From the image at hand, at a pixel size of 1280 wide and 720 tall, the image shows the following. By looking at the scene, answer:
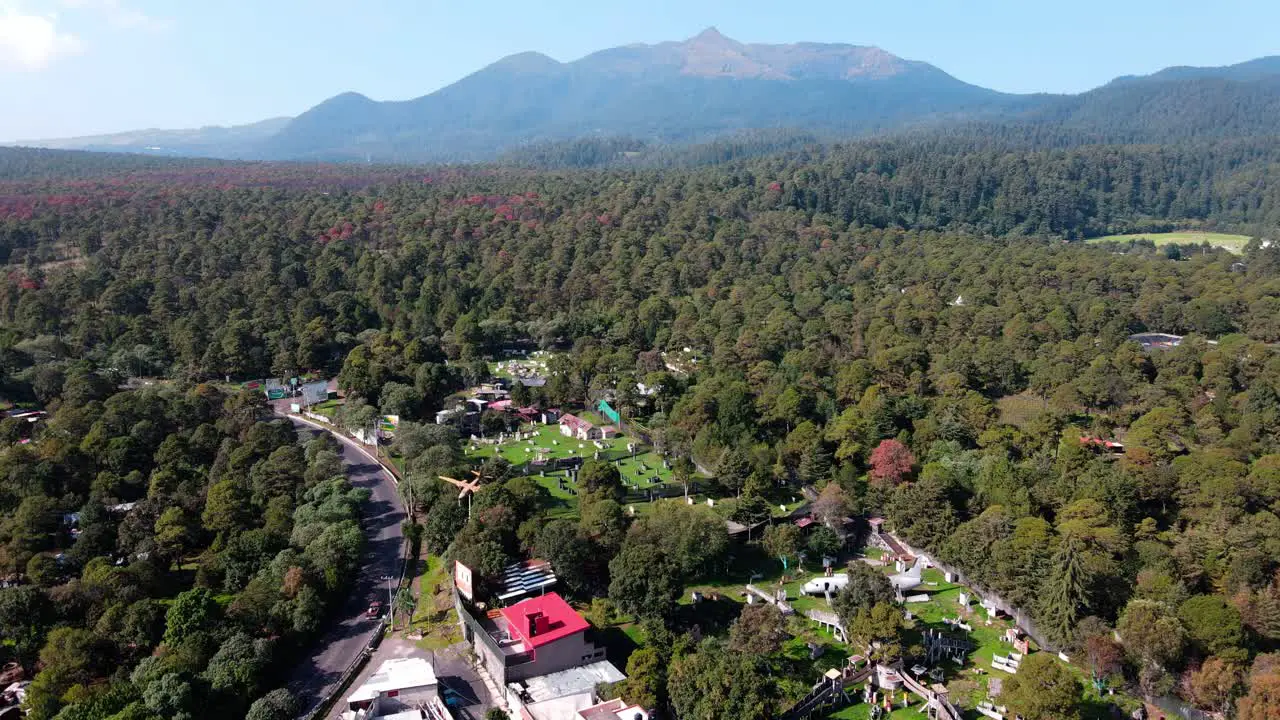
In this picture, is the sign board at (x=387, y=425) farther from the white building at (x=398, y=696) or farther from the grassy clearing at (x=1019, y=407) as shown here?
the grassy clearing at (x=1019, y=407)

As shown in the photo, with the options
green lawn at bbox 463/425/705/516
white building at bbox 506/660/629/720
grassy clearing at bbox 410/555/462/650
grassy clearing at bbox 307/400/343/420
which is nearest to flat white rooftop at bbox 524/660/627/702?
white building at bbox 506/660/629/720

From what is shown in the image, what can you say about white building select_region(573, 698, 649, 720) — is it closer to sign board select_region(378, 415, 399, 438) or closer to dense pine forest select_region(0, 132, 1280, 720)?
dense pine forest select_region(0, 132, 1280, 720)

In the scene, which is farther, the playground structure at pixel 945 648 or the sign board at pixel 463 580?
the sign board at pixel 463 580

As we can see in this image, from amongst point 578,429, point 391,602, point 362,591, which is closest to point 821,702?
point 391,602

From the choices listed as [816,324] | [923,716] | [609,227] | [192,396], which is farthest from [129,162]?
[923,716]

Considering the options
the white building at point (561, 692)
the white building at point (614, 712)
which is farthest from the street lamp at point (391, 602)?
the white building at point (614, 712)
